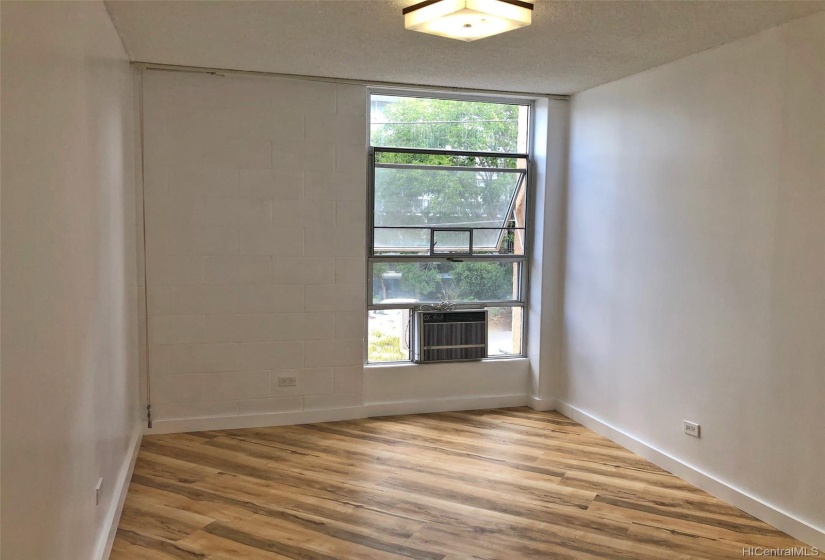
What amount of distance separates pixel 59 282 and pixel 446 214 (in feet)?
11.1

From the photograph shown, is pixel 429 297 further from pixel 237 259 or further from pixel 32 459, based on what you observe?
pixel 32 459

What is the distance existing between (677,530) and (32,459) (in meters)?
2.82

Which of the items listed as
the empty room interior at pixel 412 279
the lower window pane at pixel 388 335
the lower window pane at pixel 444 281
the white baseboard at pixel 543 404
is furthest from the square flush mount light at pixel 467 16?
the white baseboard at pixel 543 404

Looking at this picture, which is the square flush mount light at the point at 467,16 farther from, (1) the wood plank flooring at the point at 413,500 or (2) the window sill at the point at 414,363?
(2) the window sill at the point at 414,363

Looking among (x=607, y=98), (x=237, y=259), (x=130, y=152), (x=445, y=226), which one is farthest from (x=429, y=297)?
(x=130, y=152)

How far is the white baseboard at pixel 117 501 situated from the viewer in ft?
8.81

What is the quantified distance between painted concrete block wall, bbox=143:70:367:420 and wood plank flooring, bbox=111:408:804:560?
375 millimetres

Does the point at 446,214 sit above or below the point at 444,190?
below

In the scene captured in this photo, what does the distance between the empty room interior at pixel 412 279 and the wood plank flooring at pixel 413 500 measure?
2 cm

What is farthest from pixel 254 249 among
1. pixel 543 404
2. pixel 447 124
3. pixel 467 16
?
pixel 543 404

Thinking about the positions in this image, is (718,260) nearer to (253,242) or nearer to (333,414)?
(333,414)

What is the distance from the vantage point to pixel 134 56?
3980 millimetres

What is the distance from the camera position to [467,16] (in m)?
2.77

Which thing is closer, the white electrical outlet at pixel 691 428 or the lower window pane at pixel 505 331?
the white electrical outlet at pixel 691 428
